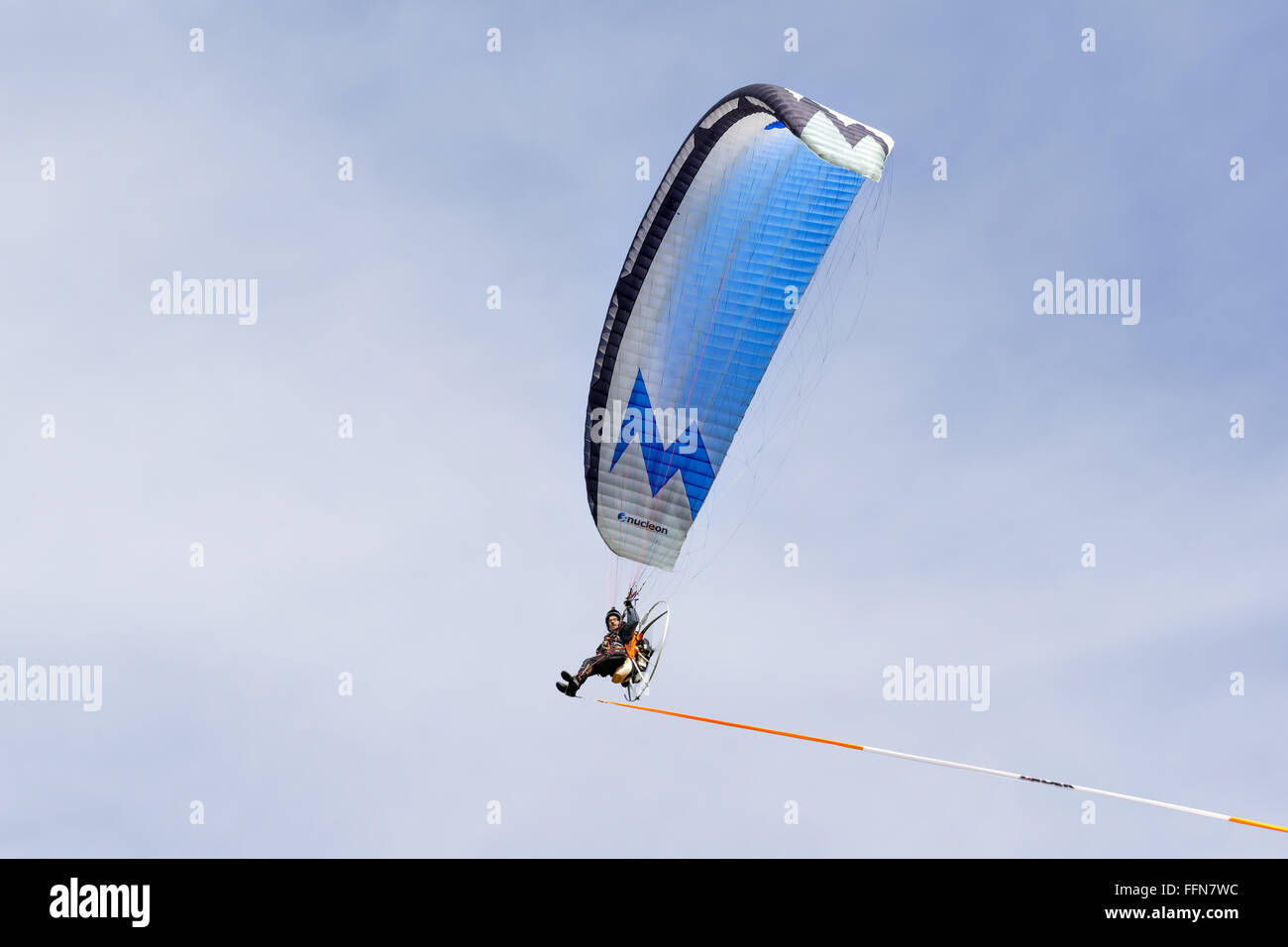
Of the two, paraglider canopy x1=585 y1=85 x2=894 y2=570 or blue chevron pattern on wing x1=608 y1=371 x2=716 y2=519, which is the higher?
paraglider canopy x1=585 y1=85 x2=894 y2=570

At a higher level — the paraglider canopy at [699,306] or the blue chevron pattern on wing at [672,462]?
the paraglider canopy at [699,306]

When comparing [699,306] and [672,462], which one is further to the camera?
[672,462]

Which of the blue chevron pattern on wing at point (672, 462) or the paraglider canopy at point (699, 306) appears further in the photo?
the blue chevron pattern on wing at point (672, 462)

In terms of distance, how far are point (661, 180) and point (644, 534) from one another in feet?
20.8

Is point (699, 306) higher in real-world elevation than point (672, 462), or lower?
higher

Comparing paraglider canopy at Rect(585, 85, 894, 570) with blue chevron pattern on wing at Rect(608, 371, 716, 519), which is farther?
blue chevron pattern on wing at Rect(608, 371, 716, 519)

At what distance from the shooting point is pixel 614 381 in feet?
92.9

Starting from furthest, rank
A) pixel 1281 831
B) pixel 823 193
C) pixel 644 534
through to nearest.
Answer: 1. pixel 644 534
2. pixel 823 193
3. pixel 1281 831
